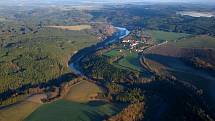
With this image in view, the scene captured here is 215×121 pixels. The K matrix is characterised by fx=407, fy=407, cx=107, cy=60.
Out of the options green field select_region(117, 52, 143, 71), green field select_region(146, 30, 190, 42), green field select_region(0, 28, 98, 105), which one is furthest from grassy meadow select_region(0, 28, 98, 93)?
green field select_region(146, 30, 190, 42)

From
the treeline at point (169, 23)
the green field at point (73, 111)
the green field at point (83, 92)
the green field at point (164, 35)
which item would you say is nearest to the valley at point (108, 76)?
the green field at point (73, 111)

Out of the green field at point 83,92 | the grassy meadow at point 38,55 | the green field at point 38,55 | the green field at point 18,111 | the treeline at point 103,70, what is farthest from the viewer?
the grassy meadow at point 38,55

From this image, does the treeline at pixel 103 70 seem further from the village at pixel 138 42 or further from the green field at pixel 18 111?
the green field at pixel 18 111

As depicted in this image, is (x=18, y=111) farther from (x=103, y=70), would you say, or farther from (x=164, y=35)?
(x=164, y=35)

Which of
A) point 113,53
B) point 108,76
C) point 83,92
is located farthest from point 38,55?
point 83,92

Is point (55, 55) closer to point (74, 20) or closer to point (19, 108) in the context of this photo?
point (19, 108)

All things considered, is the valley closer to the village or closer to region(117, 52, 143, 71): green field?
region(117, 52, 143, 71): green field

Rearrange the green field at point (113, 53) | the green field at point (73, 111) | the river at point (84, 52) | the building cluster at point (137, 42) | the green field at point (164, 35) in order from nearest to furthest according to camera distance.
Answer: the green field at point (73, 111) < the river at point (84, 52) < the green field at point (113, 53) < the building cluster at point (137, 42) < the green field at point (164, 35)
